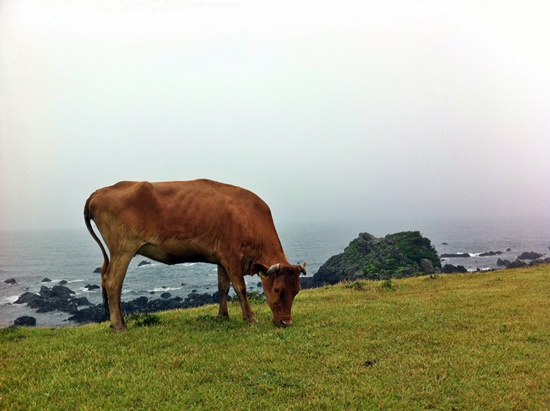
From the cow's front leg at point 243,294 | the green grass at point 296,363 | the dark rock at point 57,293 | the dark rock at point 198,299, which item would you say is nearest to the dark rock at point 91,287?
the dark rock at point 57,293

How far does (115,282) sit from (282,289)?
14.1 ft

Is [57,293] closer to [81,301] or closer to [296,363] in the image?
[81,301]

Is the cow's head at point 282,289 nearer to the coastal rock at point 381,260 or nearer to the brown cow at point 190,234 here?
the brown cow at point 190,234

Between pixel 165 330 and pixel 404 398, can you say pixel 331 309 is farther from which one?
pixel 404 398

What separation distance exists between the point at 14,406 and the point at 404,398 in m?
5.78

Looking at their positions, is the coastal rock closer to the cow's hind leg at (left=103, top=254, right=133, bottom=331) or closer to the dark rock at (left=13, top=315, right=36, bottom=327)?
the dark rock at (left=13, top=315, right=36, bottom=327)

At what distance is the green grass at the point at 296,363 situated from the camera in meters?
5.70

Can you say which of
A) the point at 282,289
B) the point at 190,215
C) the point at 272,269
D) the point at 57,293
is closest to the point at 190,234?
the point at 190,215

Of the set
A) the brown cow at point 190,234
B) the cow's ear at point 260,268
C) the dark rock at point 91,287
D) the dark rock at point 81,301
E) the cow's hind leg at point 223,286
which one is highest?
the brown cow at point 190,234

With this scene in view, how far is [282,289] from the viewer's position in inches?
A: 382

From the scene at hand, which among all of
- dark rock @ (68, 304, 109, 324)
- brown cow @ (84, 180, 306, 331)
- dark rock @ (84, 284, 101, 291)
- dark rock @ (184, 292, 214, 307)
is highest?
brown cow @ (84, 180, 306, 331)

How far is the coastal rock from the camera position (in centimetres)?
4669

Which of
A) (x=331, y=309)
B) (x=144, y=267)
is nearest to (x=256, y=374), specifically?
(x=331, y=309)

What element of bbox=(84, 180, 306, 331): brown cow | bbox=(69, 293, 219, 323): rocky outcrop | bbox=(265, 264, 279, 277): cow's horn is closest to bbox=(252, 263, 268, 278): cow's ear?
bbox=(84, 180, 306, 331): brown cow
